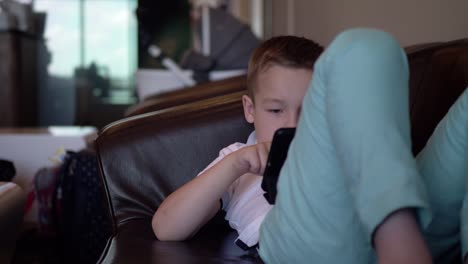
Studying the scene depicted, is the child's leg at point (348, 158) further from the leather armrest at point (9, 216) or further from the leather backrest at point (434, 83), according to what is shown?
the leather armrest at point (9, 216)

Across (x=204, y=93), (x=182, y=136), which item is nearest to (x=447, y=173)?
(x=182, y=136)

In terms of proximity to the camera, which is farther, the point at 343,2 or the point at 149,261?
the point at 343,2

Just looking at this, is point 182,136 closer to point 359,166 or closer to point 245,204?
point 245,204

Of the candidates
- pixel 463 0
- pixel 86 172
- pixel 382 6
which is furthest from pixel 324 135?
pixel 86 172

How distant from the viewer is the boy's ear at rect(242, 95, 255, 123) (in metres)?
1.24

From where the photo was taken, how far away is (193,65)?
140 inches

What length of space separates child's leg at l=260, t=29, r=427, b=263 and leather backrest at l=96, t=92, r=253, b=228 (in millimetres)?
475

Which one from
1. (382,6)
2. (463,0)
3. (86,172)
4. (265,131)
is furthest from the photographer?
(86,172)

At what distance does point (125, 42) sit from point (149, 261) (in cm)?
595

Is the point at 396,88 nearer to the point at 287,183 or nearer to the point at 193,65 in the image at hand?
the point at 287,183

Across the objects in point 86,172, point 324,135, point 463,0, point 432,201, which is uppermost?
point 463,0

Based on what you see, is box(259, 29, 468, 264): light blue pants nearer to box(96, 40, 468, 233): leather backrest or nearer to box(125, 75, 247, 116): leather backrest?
box(96, 40, 468, 233): leather backrest

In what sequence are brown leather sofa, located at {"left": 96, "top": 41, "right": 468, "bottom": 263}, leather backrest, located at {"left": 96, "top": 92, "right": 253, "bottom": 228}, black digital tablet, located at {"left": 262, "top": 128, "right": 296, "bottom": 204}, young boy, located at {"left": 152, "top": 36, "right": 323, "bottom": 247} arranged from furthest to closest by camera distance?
leather backrest, located at {"left": 96, "top": 92, "right": 253, "bottom": 228}
brown leather sofa, located at {"left": 96, "top": 41, "right": 468, "bottom": 263}
young boy, located at {"left": 152, "top": 36, "right": 323, "bottom": 247}
black digital tablet, located at {"left": 262, "top": 128, "right": 296, "bottom": 204}

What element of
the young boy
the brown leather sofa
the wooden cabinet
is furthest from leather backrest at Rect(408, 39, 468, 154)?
the wooden cabinet
